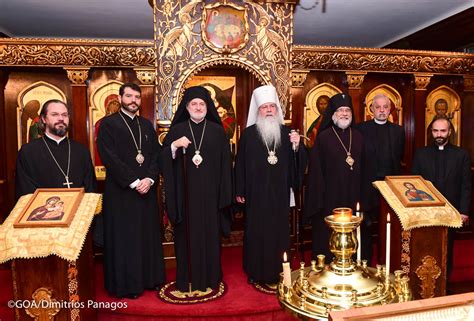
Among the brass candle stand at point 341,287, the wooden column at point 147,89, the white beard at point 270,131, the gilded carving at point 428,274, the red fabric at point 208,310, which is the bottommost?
the red fabric at point 208,310

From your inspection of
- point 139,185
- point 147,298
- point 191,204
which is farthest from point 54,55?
point 147,298

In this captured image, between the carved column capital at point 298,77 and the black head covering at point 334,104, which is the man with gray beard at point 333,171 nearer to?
the black head covering at point 334,104

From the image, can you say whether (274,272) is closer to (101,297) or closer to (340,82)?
(101,297)

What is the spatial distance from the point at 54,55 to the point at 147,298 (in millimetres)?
3617

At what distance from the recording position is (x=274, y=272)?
432 cm

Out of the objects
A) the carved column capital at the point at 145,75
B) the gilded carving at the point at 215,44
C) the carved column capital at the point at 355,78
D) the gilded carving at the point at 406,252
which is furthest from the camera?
the carved column capital at the point at 355,78

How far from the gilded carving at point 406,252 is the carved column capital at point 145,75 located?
12.8ft

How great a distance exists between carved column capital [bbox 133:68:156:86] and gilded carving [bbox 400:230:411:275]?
389cm

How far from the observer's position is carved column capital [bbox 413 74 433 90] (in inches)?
259

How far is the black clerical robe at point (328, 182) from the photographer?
14.9 ft

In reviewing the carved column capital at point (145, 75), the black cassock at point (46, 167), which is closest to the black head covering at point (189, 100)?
the black cassock at point (46, 167)

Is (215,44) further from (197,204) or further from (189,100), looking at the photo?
(197,204)

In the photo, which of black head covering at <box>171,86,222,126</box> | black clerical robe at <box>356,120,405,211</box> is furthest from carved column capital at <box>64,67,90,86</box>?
black clerical robe at <box>356,120,405,211</box>

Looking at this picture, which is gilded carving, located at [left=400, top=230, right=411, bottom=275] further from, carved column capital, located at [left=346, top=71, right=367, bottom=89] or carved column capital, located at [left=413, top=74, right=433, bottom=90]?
carved column capital, located at [left=413, top=74, right=433, bottom=90]
